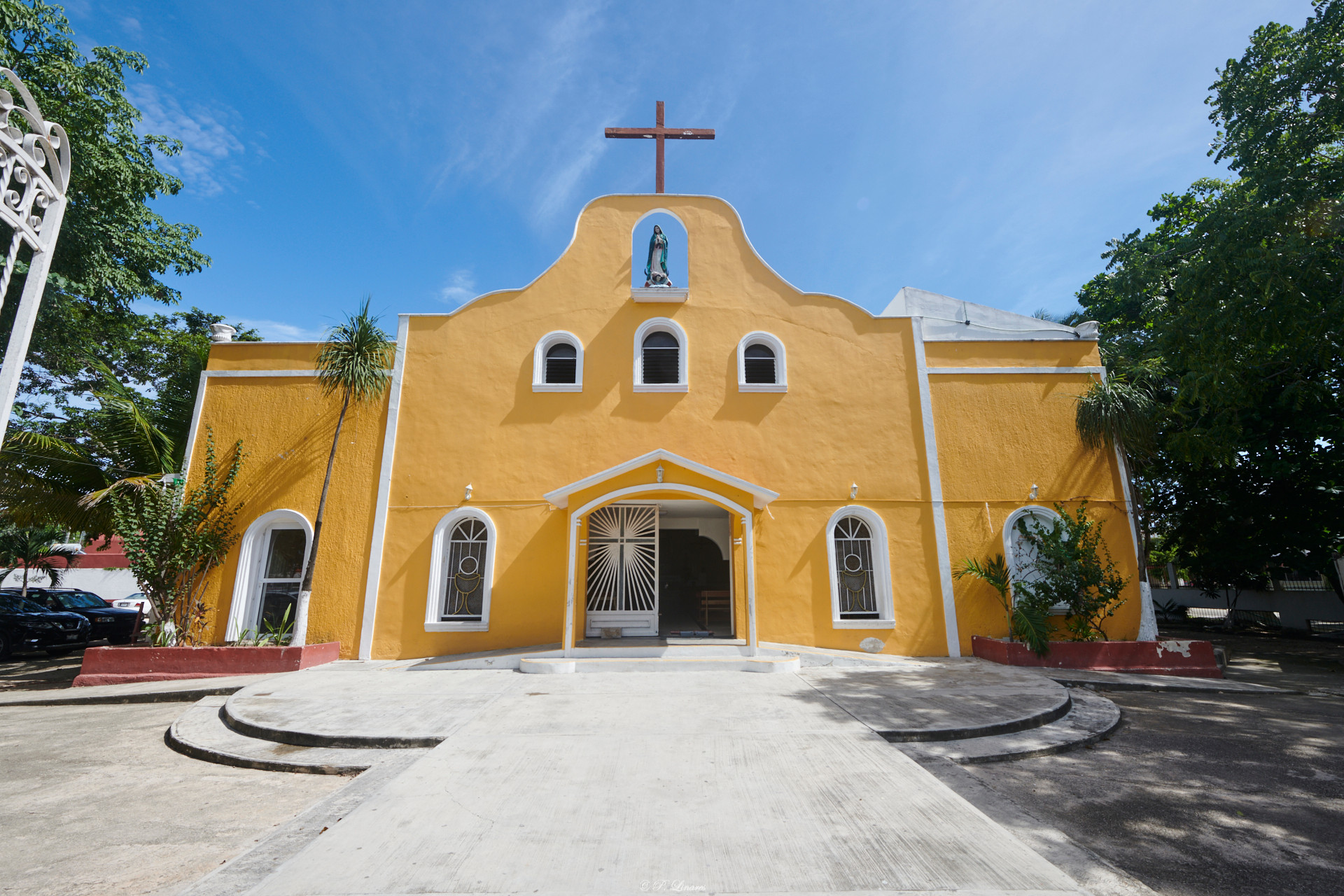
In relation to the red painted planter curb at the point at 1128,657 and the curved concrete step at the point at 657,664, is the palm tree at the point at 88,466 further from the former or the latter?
the red painted planter curb at the point at 1128,657

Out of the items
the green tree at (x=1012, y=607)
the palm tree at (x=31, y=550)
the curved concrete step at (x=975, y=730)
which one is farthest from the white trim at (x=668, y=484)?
the palm tree at (x=31, y=550)

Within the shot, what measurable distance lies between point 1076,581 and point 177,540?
14.2 m

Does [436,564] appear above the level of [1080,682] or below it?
above

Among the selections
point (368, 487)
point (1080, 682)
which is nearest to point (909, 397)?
point (1080, 682)

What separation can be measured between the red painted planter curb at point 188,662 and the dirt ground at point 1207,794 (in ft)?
31.2

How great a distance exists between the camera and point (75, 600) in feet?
53.5

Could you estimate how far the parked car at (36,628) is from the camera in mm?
13031

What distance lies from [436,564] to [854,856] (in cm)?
880

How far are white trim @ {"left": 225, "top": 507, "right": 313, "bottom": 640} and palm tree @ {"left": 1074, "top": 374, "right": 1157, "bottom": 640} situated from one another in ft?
45.1

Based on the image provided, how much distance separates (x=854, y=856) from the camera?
352 cm

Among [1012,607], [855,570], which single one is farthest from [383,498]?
[1012,607]

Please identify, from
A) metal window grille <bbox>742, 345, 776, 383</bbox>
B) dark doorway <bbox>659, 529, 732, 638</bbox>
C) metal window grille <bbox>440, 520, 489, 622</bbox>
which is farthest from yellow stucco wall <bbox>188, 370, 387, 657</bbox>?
metal window grille <bbox>742, 345, 776, 383</bbox>

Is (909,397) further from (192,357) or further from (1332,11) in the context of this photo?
(192,357)

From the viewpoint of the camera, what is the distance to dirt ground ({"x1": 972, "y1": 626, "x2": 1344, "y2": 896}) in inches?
141
